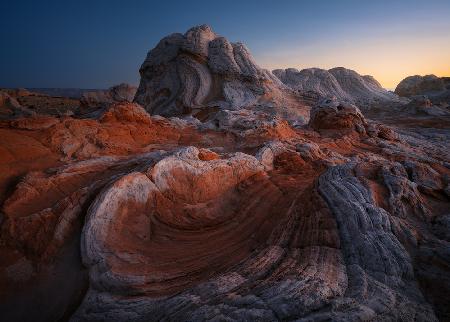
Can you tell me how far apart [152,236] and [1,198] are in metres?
2.09

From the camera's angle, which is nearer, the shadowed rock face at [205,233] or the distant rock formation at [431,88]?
the shadowed rock face at [205,233]

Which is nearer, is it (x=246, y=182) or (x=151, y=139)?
(x=246, y=182)

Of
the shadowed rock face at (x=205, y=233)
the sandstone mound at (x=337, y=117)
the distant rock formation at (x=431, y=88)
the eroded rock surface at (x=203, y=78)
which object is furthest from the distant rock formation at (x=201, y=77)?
the distant rock formation at (x=431, y=88)

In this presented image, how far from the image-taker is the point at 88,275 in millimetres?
3035

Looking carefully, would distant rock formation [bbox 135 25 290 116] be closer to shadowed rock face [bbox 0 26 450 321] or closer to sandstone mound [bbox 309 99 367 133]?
sandstone mound [bbox 309 99 367 133]

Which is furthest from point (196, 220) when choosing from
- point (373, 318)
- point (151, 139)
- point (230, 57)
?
point (230, 57)

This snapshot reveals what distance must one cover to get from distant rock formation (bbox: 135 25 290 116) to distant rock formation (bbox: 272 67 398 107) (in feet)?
51.9

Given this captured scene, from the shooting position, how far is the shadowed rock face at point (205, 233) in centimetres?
226

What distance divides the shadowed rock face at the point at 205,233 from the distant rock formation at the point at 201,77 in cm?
874

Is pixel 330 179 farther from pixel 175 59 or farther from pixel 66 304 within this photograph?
pixel 175 59

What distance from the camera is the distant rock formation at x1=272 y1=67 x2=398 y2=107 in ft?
107

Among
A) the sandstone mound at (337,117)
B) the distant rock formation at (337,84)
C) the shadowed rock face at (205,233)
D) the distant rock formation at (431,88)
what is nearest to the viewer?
the shadowed rock face at (205,233)

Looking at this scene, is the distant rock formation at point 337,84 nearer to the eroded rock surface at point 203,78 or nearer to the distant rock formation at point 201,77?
the eroded rock surface at point 203,78

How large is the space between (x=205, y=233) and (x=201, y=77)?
12800 mm
